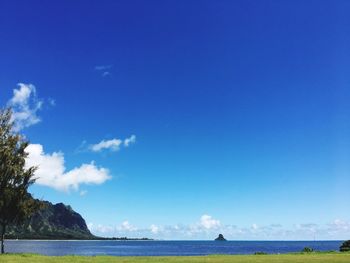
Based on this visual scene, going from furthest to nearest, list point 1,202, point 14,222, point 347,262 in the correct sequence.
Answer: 1. point 14,222
2. point 1,202
3. point 347,262

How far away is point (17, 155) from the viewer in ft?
250

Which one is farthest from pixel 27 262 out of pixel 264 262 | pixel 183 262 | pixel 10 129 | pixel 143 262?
pixel 10 129

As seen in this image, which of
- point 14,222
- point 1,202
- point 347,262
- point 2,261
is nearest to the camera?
point 347,262

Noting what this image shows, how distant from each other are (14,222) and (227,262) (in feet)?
149

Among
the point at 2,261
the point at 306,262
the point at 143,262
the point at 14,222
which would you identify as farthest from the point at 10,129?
the point at 306,262

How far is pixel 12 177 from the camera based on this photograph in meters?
75.8

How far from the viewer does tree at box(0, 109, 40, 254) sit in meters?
74.4

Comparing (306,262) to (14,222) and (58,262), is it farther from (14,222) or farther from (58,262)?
(14,222)

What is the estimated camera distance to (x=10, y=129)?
77188 mm

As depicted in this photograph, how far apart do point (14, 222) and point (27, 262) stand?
35.6m

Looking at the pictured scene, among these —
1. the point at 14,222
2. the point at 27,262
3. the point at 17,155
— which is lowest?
the point at 27,262

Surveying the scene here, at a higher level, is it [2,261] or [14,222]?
[14,222]

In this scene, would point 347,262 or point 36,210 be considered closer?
point 347,262

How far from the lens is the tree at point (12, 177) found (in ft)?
244
